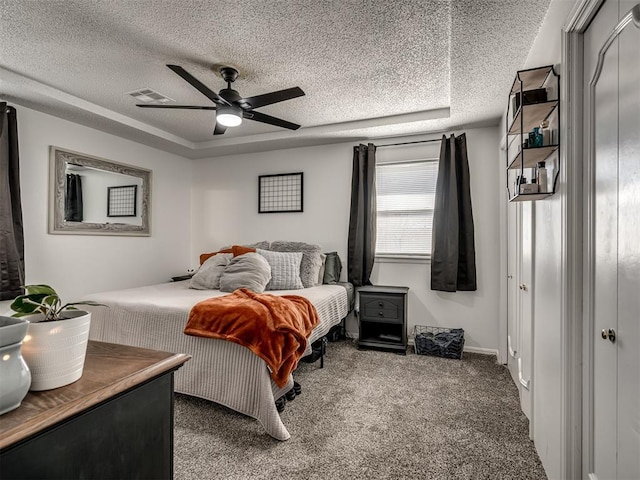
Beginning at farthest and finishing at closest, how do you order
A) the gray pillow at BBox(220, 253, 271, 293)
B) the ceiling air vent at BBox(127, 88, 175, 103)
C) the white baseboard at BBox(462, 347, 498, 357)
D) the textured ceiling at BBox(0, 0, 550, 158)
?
the white baseboard at BBox(462, 347, 498, 357), the gray pillow at BBox(220, 253, 271, 293), the ceiling air vent at BBox(127, 88, 175, 103), the textured ceiling at BBox(0, 0, 550, 158)

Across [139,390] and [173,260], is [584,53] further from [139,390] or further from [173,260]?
[173,260]

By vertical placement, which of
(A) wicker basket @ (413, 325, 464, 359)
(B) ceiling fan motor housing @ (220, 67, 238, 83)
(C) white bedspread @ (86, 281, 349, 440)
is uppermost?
(B) ceiling fan motor housing @ (220, 67, 238, 83)

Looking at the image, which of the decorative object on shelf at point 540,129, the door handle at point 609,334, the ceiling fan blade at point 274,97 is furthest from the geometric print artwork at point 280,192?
the door handle at point 609,334

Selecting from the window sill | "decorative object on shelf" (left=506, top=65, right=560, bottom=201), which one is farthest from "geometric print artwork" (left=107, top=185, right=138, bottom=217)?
"decorative object on shelf" (left=506, top=65, right=560, bottom=201)

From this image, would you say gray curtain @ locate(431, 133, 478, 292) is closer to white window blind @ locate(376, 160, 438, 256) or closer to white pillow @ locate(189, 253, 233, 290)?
white window blind @ locate(376, 160, 438, 256)

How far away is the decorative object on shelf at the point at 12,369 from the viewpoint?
Result: 0.57 metres

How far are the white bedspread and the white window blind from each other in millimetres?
1450

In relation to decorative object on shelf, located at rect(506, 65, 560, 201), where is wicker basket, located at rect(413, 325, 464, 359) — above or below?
below

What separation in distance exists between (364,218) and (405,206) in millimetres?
493

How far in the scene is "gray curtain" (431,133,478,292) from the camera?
3.49 meters

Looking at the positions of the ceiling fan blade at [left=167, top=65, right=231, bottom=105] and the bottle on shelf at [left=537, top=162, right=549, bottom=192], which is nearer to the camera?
the bottle on shelf at [left=537, top=162, right=549, bottom=192]

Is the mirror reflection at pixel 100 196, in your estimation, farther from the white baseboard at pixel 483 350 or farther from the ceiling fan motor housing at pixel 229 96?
the white baseboard at pixel 483 350

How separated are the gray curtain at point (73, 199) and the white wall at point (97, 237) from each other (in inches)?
7.3

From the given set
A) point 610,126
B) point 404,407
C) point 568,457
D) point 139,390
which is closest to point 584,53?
point 610,126
